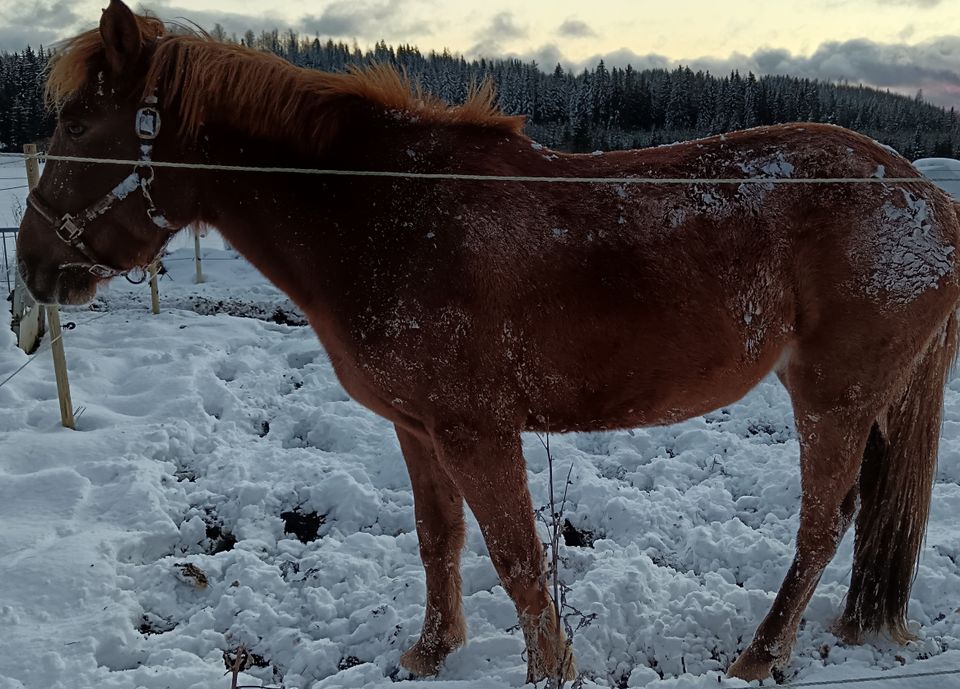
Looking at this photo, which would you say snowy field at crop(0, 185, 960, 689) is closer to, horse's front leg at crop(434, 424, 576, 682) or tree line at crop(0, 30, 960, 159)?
horse's front leg at crop(434, 424, 576, 682)

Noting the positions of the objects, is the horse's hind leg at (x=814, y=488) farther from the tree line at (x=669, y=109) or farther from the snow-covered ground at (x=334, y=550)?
the tree line at (x=669, y=109)

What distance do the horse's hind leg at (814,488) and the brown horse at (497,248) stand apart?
2 cm

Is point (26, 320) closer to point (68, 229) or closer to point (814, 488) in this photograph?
point (68, 229)

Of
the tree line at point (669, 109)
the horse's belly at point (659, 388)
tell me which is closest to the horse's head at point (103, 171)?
the horse's belly at point (659, 388)

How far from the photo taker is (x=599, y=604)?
3010mm

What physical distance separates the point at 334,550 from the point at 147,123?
7.87ft

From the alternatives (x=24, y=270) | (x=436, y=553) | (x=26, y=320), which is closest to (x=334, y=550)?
(x=436, y=553)

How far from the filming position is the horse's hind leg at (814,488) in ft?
8.35

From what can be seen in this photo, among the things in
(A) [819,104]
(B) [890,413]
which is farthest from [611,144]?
(B) [890,413]

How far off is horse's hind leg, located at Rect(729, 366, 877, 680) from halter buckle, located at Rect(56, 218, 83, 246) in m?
2.93

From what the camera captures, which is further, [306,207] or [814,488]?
[814,488]

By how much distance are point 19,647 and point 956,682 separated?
383 centimetres

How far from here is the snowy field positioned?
9.07ft

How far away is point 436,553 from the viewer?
2.90 meters
